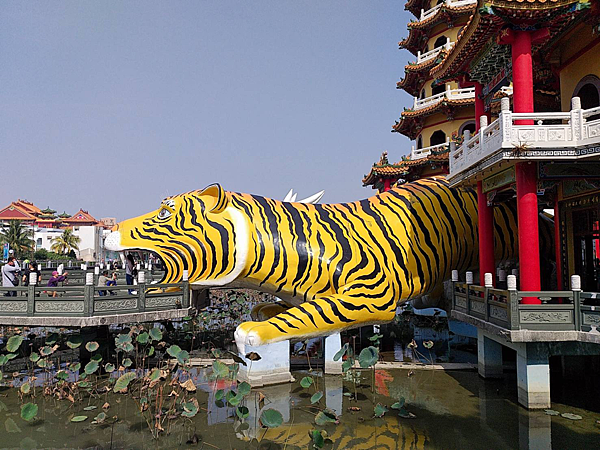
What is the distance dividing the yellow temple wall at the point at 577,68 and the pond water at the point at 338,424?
5.05 metres

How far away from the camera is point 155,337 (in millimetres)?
8094

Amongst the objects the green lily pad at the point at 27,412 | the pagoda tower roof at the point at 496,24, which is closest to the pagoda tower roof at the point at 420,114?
the pagoda tower roof at the point at 496,24

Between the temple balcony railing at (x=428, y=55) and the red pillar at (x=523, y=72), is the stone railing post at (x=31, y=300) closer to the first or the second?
the red pillar at (x=523, y=72)

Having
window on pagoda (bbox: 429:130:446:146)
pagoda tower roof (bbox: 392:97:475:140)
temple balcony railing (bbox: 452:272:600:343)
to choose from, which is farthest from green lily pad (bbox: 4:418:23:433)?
window on pagoda (bbox: 429:130:446:146)

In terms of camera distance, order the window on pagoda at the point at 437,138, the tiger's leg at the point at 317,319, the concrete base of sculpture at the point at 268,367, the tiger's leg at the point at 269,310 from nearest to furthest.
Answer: the tiger's leg at the point at 317,319 < the concrete base of sculpture at the point at 268,367 < the tiger's leg at the point at 269,310 < the window on pagoda at the point at 437,138

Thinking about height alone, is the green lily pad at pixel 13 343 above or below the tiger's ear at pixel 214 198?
below

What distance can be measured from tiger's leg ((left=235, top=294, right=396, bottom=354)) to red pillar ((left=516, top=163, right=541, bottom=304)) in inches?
102

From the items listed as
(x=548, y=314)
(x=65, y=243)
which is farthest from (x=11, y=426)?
(x=65, y=243)

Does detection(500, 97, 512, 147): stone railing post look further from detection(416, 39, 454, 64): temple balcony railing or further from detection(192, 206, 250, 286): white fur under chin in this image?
detection(416, 39, 454, 64): temple balcony railing

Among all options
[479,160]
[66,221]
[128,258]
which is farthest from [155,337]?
[66,221]

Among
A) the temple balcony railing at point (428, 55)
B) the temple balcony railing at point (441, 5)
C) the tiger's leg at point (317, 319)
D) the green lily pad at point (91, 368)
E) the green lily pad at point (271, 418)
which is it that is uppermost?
the temple balcony railing at point (441, 5)

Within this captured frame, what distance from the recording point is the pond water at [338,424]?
234 inches

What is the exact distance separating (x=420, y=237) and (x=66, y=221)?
57.9 meters

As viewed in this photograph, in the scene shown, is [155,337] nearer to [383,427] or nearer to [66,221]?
[383,427]
